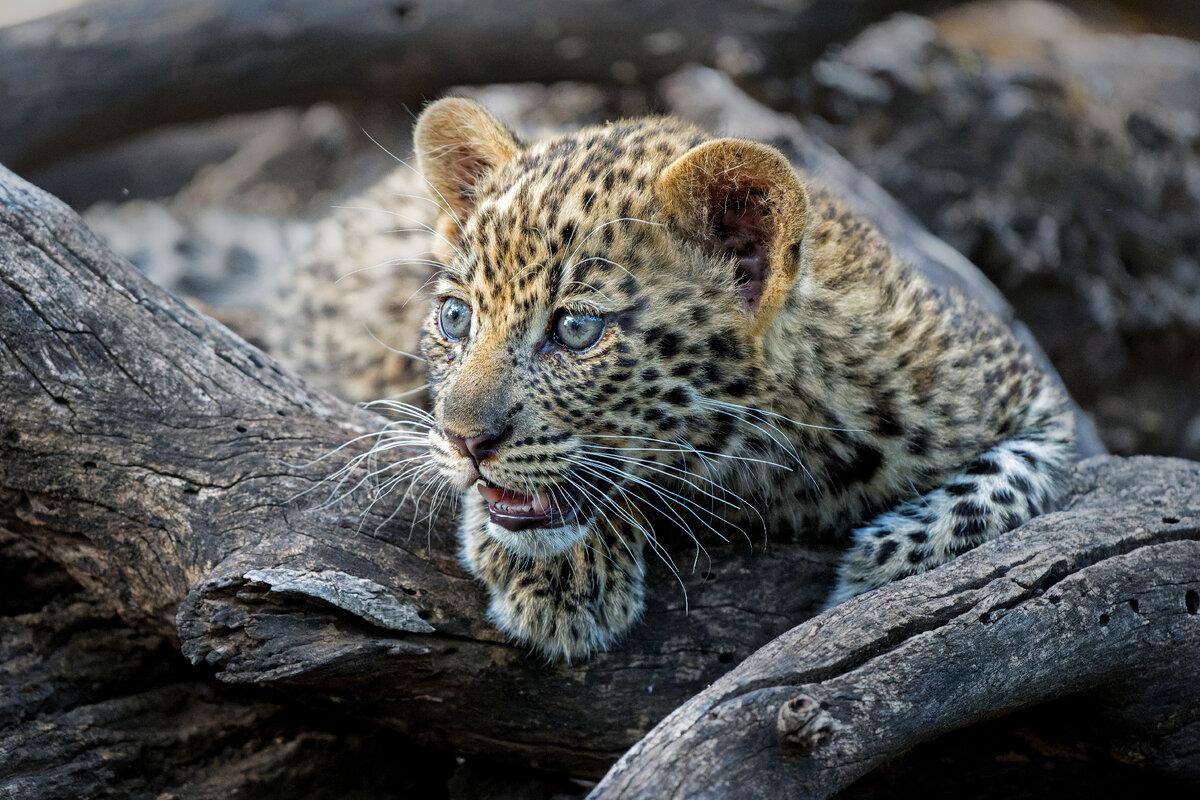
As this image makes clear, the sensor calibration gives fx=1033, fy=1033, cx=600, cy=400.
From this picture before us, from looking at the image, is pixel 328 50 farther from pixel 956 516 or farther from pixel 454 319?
pixel 956 516

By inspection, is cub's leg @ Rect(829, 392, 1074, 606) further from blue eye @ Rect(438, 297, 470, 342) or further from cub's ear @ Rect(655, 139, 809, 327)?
blue eye @ Rect(438, 297, 470, 342)

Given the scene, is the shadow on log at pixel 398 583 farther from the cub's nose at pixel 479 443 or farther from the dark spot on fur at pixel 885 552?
the cub's nose at pixel 479 443

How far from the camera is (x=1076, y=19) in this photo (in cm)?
1028

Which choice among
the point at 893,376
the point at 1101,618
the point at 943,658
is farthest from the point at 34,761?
the point at 1101,618

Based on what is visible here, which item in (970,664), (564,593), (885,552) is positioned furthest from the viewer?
(885,552)

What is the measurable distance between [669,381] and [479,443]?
68 cm

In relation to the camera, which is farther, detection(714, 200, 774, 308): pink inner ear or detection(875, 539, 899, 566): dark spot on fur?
detection(875, 539, 899, 566): dark spot on fur

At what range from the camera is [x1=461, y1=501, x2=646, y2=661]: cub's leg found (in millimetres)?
3725

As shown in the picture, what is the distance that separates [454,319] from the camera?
3885 mm

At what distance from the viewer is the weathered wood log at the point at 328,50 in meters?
8.41

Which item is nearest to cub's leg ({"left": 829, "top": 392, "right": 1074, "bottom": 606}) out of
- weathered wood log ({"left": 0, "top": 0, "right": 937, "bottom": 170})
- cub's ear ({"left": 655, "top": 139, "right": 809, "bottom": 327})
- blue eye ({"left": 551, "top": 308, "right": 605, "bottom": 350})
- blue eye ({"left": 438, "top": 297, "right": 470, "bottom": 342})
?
cub's ear ({"left": 655, "top": 139, "right": 809, "bottom": 327})

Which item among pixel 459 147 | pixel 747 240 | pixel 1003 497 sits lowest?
pixel 1003 497

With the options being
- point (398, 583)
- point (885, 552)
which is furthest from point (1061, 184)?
point (398, 583)

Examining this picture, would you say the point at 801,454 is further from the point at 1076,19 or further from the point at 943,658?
the point at 1076,19
